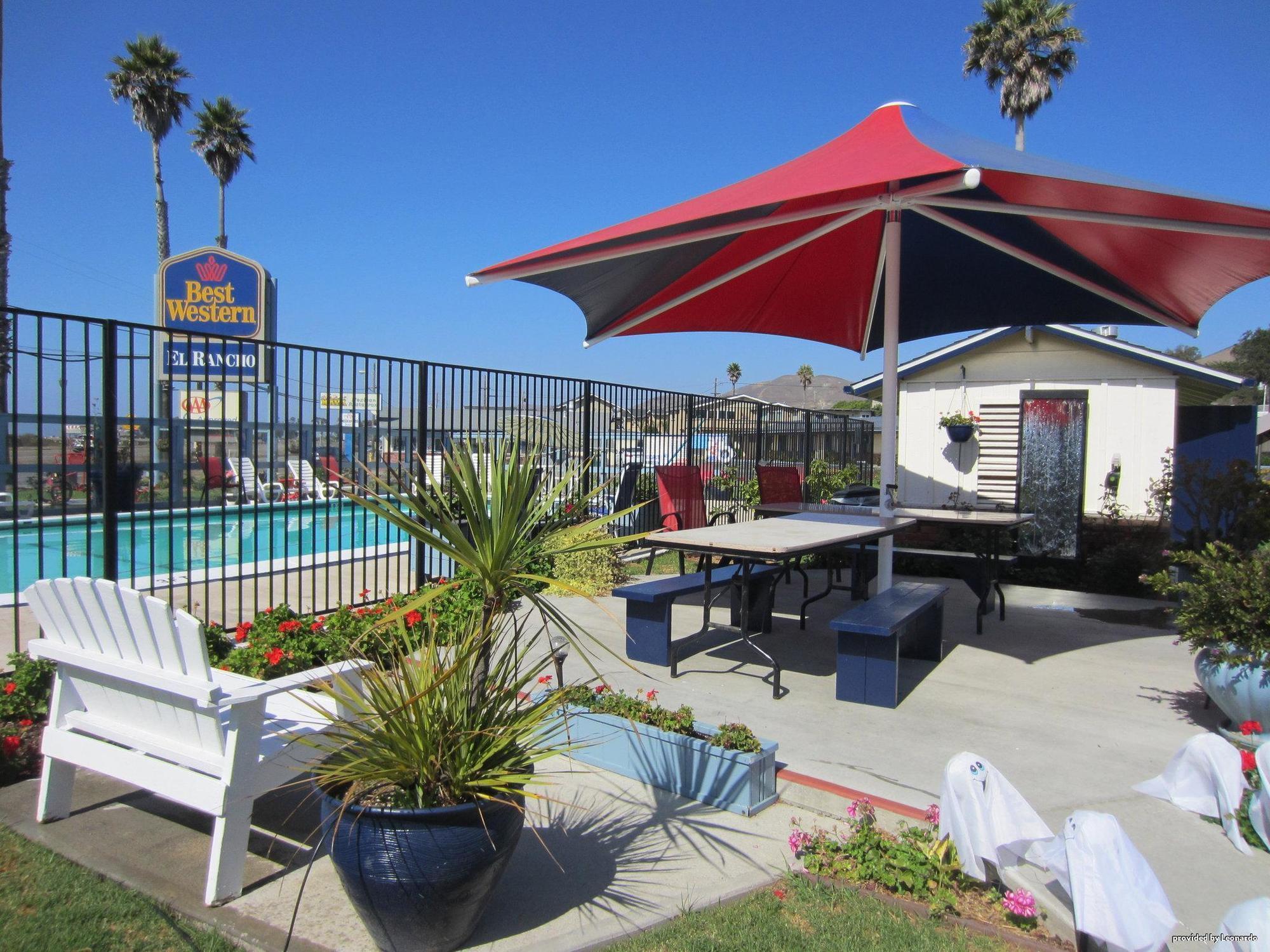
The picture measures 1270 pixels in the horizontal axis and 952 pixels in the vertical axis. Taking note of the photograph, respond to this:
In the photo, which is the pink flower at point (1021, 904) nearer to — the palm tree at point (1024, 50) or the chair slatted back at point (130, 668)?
the chair slatted back at point (130, 668)

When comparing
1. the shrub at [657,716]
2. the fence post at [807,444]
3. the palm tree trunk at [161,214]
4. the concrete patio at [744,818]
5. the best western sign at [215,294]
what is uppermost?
the palm tree trunk at [161,214]

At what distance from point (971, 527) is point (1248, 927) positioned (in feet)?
16.1

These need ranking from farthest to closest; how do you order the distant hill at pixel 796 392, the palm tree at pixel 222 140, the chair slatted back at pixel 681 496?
the distant hill at pixel 796 392 → the palm tree at pixel 222 140 → the chair slatted back at pixel 681 496

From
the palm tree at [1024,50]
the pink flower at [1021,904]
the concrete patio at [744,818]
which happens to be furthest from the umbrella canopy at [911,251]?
the palm tree at [1024,50]

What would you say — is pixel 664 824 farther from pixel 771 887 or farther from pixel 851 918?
pixel 851 918

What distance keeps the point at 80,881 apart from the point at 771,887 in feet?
7.27

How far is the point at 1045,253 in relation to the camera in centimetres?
574

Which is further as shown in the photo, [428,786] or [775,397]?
[775,397]

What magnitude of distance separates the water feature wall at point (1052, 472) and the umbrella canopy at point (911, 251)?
3.47 meters

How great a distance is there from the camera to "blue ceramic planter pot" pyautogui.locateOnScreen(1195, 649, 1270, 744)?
3895 mm

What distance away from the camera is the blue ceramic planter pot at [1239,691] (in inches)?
153

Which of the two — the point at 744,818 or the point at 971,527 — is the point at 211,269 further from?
the point at 744,818

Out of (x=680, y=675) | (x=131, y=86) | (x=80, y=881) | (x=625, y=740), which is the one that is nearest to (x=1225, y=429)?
(x=680, y=675)

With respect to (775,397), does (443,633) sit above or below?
below
